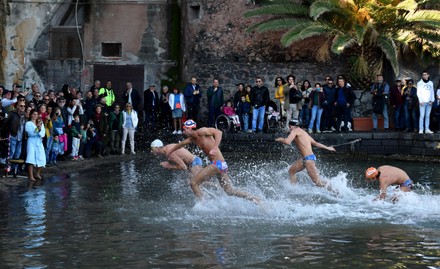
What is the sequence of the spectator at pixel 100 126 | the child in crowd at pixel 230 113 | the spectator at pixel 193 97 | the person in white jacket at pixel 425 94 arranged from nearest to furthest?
the spectator at pixel 100 126
the person in white jacket at pixel 425 94
the child in crowd at pixel 230 113
the spectator at pixel 193 97

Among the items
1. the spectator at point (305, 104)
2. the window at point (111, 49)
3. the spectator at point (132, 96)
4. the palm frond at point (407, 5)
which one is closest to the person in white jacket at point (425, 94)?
the palm frond at point (407, 5)

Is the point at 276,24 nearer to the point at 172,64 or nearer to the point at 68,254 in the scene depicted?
the point at 172,64

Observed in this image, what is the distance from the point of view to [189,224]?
15812mm

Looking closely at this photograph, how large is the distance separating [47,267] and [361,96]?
21.2 meters

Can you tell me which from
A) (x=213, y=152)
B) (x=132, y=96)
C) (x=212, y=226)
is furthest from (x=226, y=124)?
(x=212, y=226)

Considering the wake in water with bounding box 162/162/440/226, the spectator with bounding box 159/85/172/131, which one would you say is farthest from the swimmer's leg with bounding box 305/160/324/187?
the spectator with bounding box 159/85/172/131

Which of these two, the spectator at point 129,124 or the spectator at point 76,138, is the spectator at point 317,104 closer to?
the spectator at point 129,124

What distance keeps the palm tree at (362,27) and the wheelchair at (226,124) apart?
299cm

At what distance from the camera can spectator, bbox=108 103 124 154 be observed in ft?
91.5

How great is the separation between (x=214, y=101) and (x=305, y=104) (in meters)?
2.88

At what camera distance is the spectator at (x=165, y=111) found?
104 ft

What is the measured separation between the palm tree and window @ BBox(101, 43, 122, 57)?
535cm

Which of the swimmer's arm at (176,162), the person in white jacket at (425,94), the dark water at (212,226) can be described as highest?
the person in white jacket at (425,94)

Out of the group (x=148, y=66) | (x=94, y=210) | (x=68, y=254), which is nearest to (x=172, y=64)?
(x=148, y=66)
